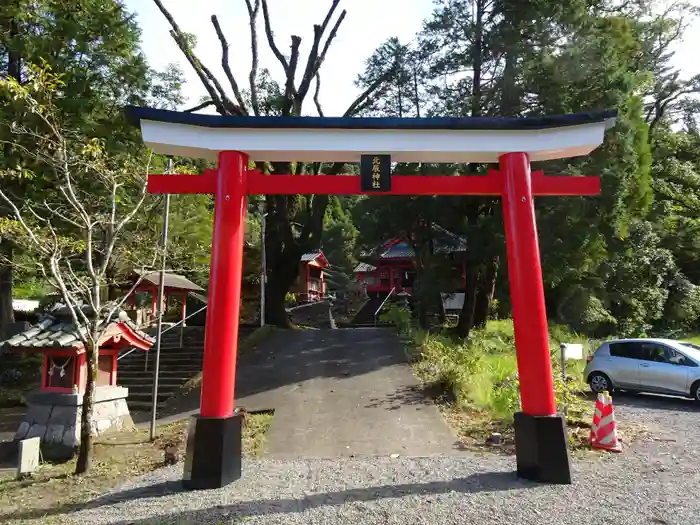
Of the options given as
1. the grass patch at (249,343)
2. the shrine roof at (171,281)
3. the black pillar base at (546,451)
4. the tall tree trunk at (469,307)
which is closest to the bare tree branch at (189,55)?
the shrine roof at (171,281)

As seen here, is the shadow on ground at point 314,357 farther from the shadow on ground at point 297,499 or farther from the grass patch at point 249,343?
the shadow on ground at point 297,499

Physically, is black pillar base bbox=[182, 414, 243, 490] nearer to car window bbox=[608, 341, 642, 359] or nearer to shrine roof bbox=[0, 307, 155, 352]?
shrine roof bbox=[0, 307, 155, 352]

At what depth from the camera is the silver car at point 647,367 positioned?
10.9m

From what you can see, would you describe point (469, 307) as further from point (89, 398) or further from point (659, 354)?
point (89, 398)

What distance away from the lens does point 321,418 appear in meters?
9.16

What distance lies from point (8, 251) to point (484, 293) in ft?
49.6

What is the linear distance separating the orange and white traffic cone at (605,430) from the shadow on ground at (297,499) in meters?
2.31

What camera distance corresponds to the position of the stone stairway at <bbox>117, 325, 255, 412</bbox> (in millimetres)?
12305

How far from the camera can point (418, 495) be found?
529 cm

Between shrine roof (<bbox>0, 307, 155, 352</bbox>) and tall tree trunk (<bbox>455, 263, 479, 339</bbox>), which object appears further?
tall tree trunk (<bbox>455, 263, 479, 339</bbox>)

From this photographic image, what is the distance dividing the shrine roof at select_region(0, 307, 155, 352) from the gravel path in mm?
3356

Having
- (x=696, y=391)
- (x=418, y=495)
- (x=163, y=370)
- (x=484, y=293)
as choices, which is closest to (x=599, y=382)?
(x=696, y=391)

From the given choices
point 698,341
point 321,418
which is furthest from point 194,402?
point 698,341

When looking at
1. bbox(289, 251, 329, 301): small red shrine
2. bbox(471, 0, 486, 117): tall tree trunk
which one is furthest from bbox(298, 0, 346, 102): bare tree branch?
bbox(289, 251, 329, 301): small red shrine
